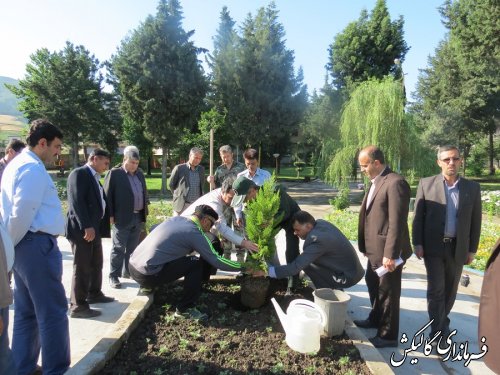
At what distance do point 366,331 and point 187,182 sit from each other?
3627mm

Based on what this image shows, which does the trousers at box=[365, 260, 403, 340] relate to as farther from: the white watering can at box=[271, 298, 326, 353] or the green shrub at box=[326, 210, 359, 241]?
the green shrub at box=[326, 210, 359, 241]

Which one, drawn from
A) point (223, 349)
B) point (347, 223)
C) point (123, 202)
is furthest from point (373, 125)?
point (223, 349)

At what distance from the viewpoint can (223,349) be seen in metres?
3.12

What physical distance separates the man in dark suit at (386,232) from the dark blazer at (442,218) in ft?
0.78

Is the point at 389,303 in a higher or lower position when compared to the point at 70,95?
lower

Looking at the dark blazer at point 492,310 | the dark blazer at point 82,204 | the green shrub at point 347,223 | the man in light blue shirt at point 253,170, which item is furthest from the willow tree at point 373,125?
the dark blazer at point 492,310

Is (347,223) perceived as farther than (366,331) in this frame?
Yes

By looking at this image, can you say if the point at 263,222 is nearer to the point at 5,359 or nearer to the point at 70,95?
the point at 5,359

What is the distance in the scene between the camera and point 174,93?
64.5ft

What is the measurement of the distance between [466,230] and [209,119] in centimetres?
2625

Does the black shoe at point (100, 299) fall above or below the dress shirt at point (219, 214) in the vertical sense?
below

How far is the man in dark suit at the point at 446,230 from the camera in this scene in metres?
3.72

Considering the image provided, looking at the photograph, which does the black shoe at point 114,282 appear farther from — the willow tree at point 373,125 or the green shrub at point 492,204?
the willow tree at point 373,125

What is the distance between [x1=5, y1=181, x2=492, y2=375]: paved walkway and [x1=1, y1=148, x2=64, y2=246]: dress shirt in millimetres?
1042
